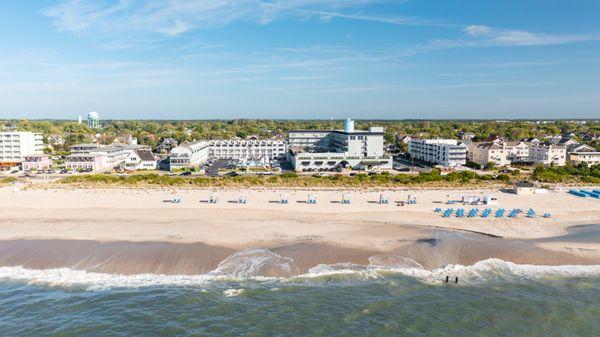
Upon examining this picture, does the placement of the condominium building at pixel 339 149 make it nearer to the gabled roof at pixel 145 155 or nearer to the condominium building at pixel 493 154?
the condominium building at pixel 493 154

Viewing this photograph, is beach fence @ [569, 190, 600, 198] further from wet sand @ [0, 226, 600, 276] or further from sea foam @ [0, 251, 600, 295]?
sea foam @ [0, 251, 600, 295]

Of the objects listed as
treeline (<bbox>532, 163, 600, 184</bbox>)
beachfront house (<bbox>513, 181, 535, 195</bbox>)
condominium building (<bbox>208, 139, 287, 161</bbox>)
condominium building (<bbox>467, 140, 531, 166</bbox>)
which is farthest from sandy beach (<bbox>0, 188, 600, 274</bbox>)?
condominium building (<bbox>208, 139, 287, 161</bbox>)

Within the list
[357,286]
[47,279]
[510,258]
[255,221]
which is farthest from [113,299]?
[510,258]

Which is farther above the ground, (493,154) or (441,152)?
(441,152)

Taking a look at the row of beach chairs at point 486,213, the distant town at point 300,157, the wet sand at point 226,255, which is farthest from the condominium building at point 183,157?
the row of beach chairs at point 486,213

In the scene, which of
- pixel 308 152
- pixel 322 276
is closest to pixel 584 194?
pixel 322 276

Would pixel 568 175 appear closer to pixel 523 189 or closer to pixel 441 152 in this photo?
pixel 523 189
